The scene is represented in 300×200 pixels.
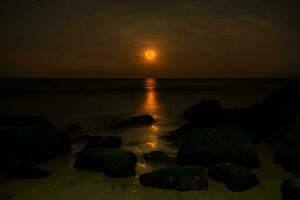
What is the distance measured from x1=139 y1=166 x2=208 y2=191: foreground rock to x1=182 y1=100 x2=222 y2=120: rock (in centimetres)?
1154

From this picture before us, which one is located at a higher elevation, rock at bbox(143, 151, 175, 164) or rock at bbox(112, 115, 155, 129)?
rock at bbox(143, 151, 175, 164)

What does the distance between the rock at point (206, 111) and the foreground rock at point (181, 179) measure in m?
11.5

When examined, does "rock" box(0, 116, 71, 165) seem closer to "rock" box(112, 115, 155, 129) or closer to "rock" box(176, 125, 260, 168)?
"rock" box(176, 125, 260, 168)

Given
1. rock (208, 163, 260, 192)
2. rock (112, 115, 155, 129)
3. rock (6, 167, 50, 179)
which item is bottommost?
rock (112, 115, 155, 129)

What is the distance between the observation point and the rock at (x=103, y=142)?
29.0 feet

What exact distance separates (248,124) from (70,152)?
6.59 meters

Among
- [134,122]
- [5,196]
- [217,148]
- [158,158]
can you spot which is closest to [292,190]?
[217,148]

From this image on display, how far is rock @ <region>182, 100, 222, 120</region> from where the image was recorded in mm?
17602

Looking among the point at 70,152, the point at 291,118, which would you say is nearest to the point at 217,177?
the point at 70,152

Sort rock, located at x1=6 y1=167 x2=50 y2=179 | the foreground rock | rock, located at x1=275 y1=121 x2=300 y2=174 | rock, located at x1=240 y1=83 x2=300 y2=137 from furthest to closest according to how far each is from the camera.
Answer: rock, located at x1=240 y1=83 x2=300 y2=137, rock, located at x1=275 y1=121 x2=300 y2=174, rock, located at x1=6 y1=167 x2=50 y2=179, the foreground rock

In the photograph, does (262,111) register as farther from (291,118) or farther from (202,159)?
(202,159)

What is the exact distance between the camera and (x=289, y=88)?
11.9 m

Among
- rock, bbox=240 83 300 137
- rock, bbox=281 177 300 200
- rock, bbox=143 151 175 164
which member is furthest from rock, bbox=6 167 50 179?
rock, bbox=240 83 300 137

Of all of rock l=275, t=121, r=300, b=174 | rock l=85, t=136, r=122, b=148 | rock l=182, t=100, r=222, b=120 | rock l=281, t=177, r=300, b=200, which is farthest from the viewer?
rock l=182, t=100, r=222, b=120
